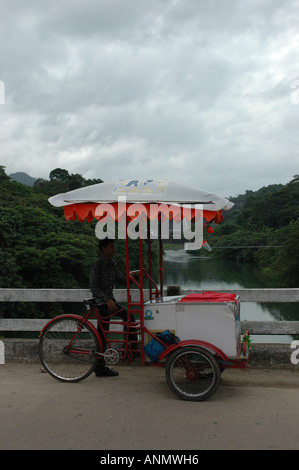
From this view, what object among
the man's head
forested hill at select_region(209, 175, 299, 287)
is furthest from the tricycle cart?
forested hill at select_region(209, 175, 299, 287)

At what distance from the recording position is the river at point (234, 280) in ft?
104

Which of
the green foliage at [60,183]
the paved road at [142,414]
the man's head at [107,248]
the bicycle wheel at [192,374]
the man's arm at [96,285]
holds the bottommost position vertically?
the paved road at [142,414]

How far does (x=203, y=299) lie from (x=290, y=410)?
1354 millimetres

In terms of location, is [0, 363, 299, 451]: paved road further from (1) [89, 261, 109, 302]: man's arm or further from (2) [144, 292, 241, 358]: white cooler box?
(1) [89, 261, 109, 302]: man's arm

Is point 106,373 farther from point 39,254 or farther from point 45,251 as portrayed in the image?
point 45,251

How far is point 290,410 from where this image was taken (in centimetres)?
414

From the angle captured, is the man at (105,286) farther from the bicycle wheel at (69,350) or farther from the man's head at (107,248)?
the bicycle wheel at (69,350)

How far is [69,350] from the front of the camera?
5207 millimetres

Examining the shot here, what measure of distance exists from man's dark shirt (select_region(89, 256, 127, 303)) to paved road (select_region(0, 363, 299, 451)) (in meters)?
0.98

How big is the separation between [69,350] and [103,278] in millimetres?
919

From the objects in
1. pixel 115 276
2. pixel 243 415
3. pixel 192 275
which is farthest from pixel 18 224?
pixel 192 275

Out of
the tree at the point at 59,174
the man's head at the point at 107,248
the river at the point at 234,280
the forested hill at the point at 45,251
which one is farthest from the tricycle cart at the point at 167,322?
the tree at the point at 59,174

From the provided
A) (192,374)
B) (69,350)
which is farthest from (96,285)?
(192,374)
